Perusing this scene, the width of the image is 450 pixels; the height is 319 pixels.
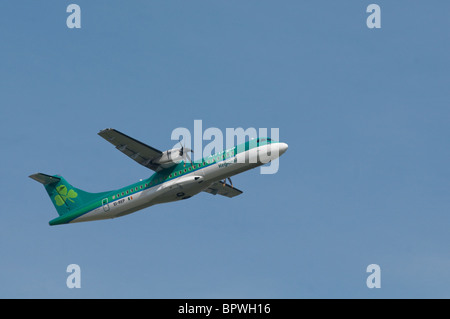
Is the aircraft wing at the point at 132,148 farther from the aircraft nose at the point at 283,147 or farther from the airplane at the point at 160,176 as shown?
the aircraft nose at the point at 283,147

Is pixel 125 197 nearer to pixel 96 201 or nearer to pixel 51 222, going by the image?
pixel 96 201

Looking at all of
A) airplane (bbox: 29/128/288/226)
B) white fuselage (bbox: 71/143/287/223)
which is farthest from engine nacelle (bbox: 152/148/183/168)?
white fuselage (bbox: 71/143/287/223)

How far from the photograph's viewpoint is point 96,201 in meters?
49.4

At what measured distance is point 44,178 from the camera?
170ft

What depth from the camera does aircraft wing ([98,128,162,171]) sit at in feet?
151

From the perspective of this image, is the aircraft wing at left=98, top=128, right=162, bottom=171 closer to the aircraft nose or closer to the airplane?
the airplane

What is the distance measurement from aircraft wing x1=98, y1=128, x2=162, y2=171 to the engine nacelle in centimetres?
34

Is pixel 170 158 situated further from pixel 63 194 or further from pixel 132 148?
pixel 63 194

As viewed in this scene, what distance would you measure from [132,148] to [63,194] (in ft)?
25.7

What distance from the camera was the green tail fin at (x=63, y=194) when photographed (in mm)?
50513

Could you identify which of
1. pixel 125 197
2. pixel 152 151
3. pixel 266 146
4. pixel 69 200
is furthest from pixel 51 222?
pixel 266 146
